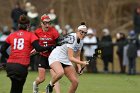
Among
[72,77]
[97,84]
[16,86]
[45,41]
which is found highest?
[45,41]

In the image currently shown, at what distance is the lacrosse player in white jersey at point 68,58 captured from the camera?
16703 millimetres

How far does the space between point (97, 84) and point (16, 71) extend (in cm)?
940

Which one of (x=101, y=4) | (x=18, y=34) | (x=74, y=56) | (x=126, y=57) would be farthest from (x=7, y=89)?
(x=101, y=4)

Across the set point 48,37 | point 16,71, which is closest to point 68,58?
point 48,37

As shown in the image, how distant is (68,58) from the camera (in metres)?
16.9

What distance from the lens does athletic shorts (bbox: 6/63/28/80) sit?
1402cm

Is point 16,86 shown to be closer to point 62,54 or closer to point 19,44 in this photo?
point 19,44

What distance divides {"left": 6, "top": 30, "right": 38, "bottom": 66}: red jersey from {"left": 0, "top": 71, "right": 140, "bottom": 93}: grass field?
5148 mm

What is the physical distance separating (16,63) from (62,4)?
31780mm

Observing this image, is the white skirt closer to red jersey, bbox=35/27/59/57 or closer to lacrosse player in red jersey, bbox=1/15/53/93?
red jersey, bbox=35/27/59/57

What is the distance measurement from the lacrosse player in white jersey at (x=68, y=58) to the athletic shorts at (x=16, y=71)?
2.59 meters

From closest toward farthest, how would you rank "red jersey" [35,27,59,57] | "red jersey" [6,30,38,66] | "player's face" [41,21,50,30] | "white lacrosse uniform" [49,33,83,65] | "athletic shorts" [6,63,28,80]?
"athletic shorts" [6,63,28,80]
"red jersey" [6,30,38,66]
"white lacrosse uniform" [49,33,83,65]
"player's face" [41,21,50,30]
"red jersey" [35,27,59,57]

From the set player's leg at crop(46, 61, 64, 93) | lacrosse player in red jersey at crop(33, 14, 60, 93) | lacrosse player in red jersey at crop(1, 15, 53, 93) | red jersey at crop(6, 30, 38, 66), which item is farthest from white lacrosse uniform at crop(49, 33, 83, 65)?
red jersey at crop(6, 30, 38, 66)

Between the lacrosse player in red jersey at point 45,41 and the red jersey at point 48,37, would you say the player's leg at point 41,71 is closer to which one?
the lacrosse player in red jersey at point 45,41
